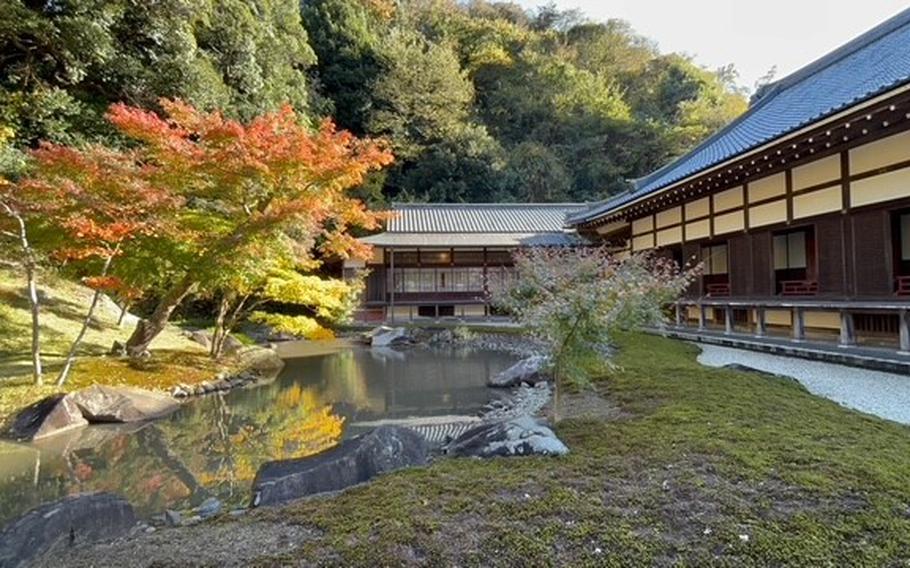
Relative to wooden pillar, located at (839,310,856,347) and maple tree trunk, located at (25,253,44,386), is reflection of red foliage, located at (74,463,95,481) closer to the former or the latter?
maple tree trunk, located at (25,253,44,386)

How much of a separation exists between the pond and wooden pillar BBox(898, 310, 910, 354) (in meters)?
5.33

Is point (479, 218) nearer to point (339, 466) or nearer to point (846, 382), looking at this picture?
point (846, 382)

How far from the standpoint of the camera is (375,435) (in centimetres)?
435

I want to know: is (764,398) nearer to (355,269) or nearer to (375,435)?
(375,435)

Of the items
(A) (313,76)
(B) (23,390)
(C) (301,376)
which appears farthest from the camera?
(A) (313,76)

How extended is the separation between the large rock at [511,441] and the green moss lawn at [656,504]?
16 centimetres

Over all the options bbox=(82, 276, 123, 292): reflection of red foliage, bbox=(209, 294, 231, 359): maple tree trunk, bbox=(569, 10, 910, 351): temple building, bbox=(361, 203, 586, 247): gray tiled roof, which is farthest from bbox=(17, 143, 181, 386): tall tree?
bbox=(361, 203, 586, 247): gray tiled roof

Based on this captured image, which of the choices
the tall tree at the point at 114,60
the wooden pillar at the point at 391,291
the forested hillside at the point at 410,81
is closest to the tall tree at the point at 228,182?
the tall tree at the point at 114,60

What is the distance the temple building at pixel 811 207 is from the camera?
23.5ft

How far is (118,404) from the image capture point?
7117mm

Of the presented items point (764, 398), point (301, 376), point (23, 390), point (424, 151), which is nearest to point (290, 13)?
point (424, 151)

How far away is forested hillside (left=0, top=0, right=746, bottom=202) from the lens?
12.3 m

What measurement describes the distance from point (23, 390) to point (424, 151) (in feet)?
75.1

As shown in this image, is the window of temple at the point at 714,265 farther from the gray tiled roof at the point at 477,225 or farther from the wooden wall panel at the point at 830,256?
the gray tiled roof at the point at 477,225
